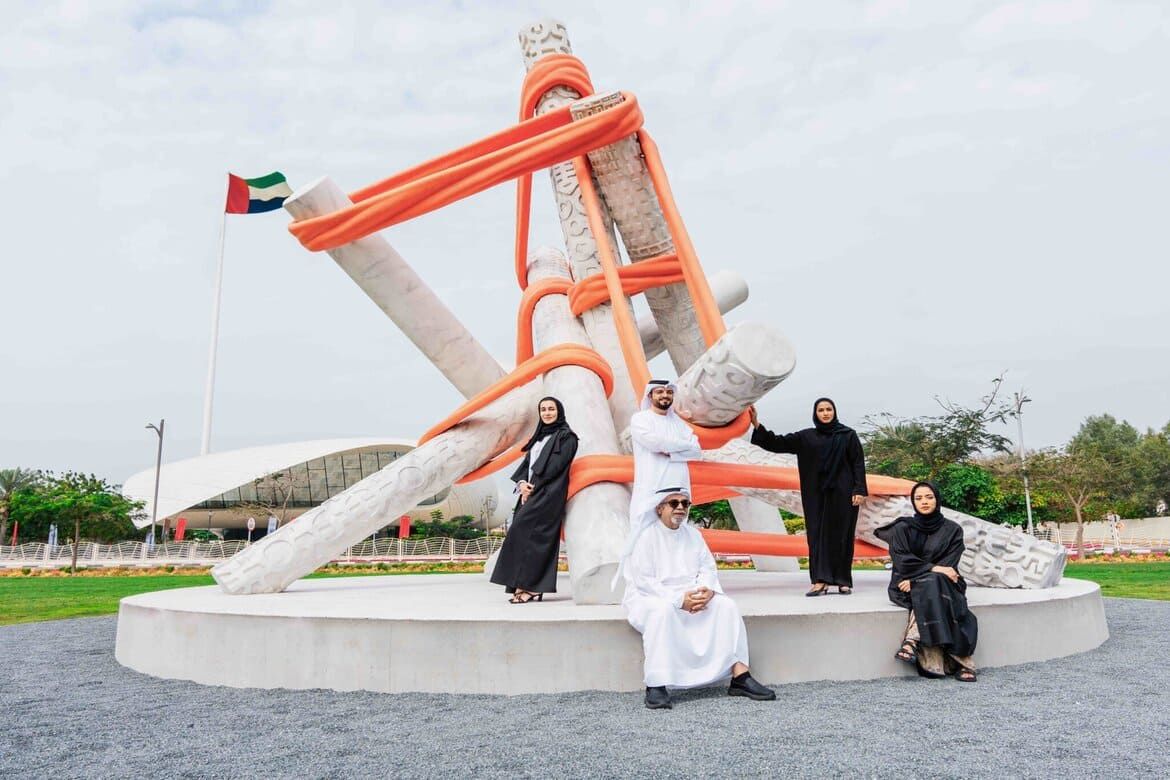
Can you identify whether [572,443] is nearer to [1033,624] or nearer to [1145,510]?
[1033,624]

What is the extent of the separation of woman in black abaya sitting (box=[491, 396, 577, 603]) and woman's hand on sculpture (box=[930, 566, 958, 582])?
2380 mm

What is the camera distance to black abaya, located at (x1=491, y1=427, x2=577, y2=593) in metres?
5.44

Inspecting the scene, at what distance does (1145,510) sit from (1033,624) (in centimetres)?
5166

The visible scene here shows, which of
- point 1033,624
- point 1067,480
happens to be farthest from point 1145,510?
point 1033,624

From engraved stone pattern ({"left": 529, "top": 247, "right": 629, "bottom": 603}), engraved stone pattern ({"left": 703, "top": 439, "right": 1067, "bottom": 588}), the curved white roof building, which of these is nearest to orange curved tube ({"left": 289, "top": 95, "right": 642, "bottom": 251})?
engraved stone pattern ({"left": 529, "top": 247, "right": 629, "bottom": 603})

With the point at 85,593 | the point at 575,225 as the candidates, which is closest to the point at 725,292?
the point at 575,225

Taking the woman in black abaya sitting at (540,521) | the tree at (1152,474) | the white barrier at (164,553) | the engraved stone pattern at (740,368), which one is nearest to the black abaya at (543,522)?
the woman in black abaya sitting at (540,521)

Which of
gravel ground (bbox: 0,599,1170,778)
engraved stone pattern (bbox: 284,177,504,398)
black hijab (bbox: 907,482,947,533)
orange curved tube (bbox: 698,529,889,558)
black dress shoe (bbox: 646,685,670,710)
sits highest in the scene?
engraved stone pattern (bbox: 284,177,504,398)

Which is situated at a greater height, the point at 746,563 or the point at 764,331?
the point at 764,331

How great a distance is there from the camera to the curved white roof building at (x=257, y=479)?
43406mm

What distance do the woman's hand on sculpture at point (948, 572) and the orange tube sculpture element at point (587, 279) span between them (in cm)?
149

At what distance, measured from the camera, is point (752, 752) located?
10.0 feet

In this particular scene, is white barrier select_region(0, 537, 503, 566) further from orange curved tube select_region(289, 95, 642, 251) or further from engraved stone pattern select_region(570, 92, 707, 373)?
orange curved tube select_region(289, 95, 642, 251)

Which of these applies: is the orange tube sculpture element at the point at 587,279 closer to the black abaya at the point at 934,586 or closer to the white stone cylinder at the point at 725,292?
the black abaya at the point at 934,586
